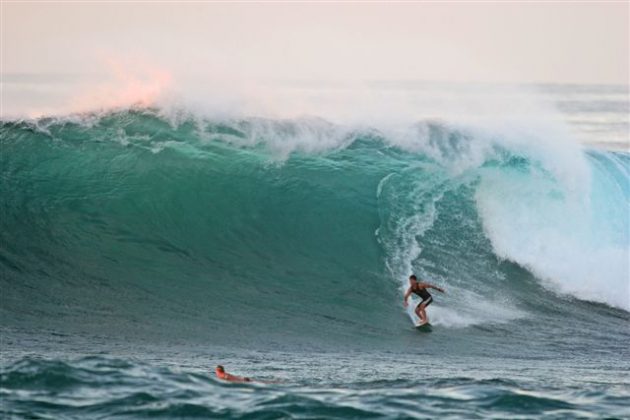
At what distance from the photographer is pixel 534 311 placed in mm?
16344

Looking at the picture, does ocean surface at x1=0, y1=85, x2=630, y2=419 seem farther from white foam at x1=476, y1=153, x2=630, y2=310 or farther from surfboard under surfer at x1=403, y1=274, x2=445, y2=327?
surfboard under surfer at x1=403, y1=274, x2=445, y2=327

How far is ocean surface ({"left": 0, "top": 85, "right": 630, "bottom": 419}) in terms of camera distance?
412 inches

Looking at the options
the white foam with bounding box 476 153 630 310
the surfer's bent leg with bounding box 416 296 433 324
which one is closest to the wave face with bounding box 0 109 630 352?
the white foam with bounding box 476 153 630 310

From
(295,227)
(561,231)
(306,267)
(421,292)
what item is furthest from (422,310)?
(561,231)

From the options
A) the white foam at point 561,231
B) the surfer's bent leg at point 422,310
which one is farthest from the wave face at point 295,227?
the surfer's bent leg at point 422,310

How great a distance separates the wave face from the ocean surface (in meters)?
0.04

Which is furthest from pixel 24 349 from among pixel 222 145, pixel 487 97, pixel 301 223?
pixel 487 97

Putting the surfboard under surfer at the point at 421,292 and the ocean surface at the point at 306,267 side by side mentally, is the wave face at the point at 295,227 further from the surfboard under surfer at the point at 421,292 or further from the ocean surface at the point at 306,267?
the surfboard under surfer at the point at 421,292

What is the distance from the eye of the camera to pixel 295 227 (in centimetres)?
1803

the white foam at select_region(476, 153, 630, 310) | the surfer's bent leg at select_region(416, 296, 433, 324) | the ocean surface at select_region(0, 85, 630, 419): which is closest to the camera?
the ocean surface at select_region(0, 85, 630, 419)

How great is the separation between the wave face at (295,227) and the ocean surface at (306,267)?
0.14 ft

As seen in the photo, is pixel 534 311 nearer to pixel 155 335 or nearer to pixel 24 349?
pixel 155 335

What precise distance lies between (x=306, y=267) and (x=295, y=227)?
1.32 metres

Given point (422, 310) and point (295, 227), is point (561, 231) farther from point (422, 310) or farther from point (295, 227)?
point (422, 310)
